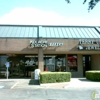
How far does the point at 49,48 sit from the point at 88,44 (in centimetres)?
482

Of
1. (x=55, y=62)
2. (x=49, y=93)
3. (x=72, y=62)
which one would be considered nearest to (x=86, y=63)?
(x=72, y=62)

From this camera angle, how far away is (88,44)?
2527 centimetres

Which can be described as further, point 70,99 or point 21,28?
point 21,28

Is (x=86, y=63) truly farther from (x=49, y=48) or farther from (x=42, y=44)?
(x=42, y=44)

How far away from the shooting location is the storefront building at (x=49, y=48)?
24.7 m

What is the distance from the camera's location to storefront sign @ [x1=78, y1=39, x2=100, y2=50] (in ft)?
81.4

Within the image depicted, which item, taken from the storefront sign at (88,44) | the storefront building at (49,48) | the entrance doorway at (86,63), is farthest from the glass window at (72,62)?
the storefront sign at (88,44)

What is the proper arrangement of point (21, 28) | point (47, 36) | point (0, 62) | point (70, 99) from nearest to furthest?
1. point (70, 99)
2. point (47, 36)
3. point (0, 62)
4. point (21, 28)

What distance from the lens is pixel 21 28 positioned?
30.5 metres

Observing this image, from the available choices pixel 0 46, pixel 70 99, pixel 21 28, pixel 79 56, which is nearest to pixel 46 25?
pixel 21 28

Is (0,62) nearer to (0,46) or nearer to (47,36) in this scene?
(0,46)

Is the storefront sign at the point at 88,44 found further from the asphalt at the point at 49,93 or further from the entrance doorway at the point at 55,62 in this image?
the asphalt at the point at 49,93

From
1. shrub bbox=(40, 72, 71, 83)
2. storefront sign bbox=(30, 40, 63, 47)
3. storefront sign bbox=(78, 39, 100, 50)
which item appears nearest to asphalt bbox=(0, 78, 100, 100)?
shrub bbox=(40, 72, 71, 83)

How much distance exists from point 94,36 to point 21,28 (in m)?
10.7
